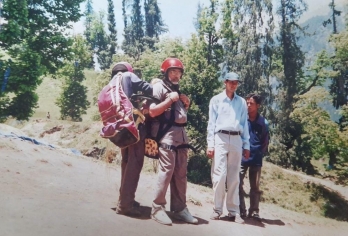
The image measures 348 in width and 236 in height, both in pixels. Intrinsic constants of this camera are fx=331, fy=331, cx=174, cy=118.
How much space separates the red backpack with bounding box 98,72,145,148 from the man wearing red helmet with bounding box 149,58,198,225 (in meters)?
0.35

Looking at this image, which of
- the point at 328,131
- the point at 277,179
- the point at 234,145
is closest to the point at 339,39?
the point at 328,131

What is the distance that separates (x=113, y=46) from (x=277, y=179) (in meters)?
40.6

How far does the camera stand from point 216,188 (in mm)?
4488

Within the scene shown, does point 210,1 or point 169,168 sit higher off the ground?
point 210,1

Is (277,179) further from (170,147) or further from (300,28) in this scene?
(170,147)

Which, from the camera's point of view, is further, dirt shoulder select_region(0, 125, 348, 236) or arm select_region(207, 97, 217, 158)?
arm select_region(207, 97, 217, 158)

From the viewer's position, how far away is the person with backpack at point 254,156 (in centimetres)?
515

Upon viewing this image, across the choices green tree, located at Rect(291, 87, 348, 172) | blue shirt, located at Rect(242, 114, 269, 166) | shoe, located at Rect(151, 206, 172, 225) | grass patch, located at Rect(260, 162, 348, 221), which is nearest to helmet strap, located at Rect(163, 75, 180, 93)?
shoe, located at Rect(151, 206, 172, 225)

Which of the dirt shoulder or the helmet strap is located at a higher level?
the helmet strap

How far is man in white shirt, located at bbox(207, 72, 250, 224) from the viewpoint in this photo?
452 cm

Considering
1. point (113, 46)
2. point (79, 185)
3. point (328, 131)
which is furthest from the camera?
point (113, 46)

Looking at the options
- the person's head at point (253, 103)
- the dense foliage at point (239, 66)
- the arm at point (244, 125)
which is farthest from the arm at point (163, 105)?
the dense foliage at point (239, 66)

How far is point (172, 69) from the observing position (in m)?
4.04

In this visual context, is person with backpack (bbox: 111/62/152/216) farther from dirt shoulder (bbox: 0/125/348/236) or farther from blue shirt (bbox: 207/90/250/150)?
blue shirt (bbox: 207/90/250/150)
